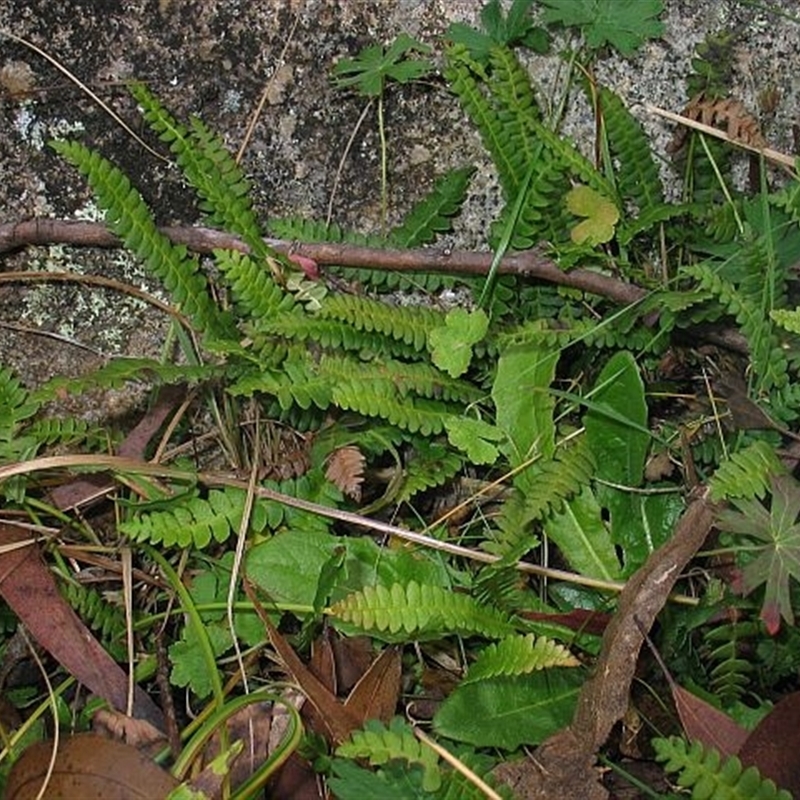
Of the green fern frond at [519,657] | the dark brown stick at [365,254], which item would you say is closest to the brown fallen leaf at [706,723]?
the green fern frond at [519,657]

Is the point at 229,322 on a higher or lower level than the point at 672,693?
higher

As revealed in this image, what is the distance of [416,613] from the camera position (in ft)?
6.77

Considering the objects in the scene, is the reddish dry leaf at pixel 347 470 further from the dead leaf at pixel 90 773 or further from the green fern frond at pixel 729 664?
the green fern frond at pixel 729 664

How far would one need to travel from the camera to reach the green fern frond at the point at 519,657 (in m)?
2.06

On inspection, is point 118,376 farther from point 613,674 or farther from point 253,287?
point 613,674

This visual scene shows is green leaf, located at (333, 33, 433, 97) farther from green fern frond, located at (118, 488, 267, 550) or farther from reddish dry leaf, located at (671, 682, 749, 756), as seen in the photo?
reddish dry leaf, located at (671, 682, 749, 756)

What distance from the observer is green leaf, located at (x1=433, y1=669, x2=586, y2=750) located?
2.12m

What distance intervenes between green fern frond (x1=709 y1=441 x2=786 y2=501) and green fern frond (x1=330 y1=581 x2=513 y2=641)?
45cm

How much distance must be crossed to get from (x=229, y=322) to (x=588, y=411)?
2.38 feet

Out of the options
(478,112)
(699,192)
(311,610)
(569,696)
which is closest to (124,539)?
(311,610)

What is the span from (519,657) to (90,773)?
755mm

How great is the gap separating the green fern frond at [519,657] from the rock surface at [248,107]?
2.78 feet

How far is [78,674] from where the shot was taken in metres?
2.24

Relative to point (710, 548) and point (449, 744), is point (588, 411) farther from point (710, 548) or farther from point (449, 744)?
point (449, 744)
